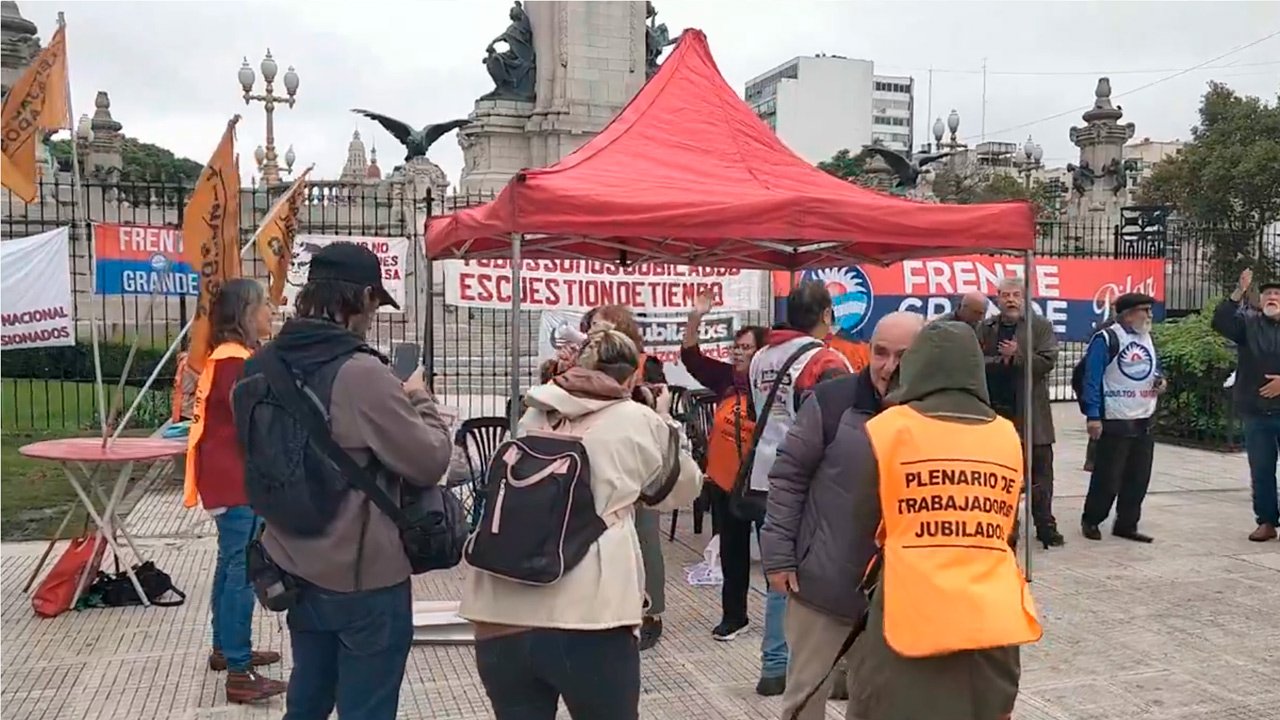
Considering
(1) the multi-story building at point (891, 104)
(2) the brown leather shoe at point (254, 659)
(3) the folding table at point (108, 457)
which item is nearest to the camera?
(2) the brown leather shoe at point (254, 659)

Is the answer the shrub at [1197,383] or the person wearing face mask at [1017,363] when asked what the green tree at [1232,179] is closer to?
the shrub at [1197,383]

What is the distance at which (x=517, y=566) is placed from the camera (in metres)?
2.75

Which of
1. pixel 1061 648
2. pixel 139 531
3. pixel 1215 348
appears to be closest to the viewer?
pixel 1061 648

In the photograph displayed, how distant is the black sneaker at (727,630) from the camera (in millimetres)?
5410

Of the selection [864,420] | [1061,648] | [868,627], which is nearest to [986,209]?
[1061,648]

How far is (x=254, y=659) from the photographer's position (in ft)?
16.2

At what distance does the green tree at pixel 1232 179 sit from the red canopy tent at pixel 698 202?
2057 centimetres

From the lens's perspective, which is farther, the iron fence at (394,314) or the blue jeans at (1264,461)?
the iron fence at (394,314)

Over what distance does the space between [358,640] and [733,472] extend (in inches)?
102

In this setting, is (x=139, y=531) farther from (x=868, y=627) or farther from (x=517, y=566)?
(x=868, y=627)

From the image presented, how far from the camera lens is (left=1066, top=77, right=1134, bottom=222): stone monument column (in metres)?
37.5

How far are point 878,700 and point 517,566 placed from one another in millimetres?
1025

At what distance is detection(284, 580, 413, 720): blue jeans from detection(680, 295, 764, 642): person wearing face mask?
2.24 meters

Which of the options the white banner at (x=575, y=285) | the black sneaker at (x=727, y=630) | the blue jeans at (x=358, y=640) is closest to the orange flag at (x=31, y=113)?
the blue jeans at (x=358, y=640)
